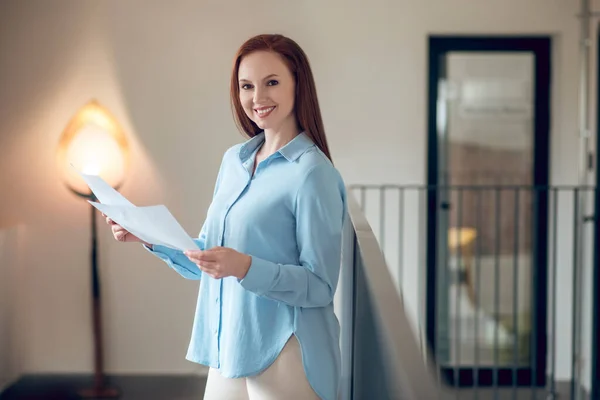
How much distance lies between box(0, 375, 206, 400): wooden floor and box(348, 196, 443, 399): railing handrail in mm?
3631

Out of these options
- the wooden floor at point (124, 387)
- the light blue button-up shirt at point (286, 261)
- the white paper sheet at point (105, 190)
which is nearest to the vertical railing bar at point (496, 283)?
the wooden floor at point (124, 387)

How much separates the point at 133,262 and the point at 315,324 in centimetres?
321

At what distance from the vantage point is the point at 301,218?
1.46m

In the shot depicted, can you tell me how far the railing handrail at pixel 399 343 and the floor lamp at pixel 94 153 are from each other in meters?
3.52

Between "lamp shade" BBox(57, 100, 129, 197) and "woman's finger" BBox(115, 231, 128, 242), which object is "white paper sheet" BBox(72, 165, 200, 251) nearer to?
"woman's finger" BBox(115, 231, 128, 242)

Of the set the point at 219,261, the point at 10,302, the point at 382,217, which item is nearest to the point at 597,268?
the point at 382,217

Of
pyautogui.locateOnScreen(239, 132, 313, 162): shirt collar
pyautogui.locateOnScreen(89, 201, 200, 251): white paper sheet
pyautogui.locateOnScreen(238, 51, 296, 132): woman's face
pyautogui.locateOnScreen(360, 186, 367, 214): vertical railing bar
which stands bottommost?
pyautogui.locateOnScreen(360, 186, 367, 214): vertical railing bar

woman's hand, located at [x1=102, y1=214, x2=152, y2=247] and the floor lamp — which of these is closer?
woman's hand, located at [x1=102, y1=214, x2=152, y2=247]

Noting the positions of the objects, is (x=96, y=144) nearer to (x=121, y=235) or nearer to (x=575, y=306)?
(x=575, y=306)

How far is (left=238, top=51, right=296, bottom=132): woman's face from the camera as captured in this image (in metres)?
1.58

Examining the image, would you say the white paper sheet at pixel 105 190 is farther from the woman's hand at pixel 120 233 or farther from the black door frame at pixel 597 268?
the black door frame at pixel 597 268

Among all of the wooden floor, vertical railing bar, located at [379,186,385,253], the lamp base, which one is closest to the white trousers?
vertical railing bar, located at [379,186,385,253]

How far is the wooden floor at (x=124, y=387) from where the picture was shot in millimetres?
4539

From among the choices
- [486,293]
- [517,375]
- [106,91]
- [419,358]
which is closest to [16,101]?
[106,91]
